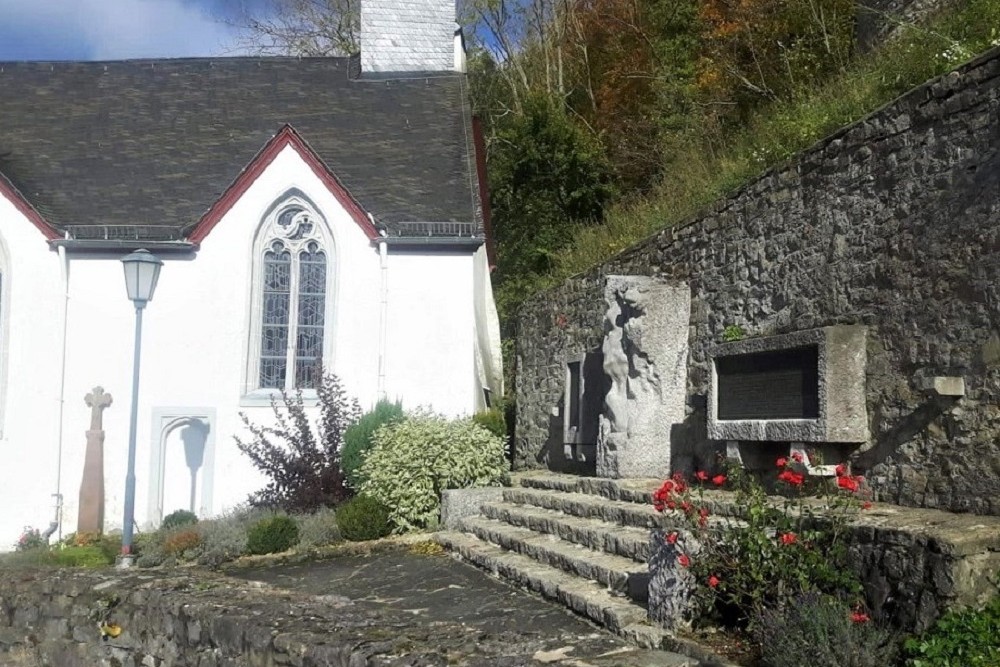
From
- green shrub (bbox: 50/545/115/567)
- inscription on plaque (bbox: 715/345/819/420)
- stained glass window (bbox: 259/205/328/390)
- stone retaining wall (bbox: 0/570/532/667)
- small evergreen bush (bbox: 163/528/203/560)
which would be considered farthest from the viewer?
stained glass window (bbox: 259/205/328/390)

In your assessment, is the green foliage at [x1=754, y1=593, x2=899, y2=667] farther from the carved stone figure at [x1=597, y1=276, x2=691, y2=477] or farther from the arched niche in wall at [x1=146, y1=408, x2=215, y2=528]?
Result: the arched niche in wall at [x1=146, y1=408, x2=215, y2=528]

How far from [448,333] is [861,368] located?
9421mm

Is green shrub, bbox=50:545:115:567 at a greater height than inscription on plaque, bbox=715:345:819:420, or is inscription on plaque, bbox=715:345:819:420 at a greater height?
inscription on plaque, bbox=715:345:819:420

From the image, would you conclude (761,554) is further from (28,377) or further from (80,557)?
(28,377)

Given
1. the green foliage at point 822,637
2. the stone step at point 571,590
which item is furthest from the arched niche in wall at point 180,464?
the green foliage at point 822,637

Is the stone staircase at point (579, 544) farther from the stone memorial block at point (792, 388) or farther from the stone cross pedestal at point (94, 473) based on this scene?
the stone cross pedestal at point (94, 473)

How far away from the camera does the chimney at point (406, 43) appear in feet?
65.9

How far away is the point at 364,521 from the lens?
37.6 ft

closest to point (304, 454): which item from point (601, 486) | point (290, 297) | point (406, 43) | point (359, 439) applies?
point (359, 439)

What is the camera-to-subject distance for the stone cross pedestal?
48.2 feet

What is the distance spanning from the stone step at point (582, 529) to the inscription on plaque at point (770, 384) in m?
1.30

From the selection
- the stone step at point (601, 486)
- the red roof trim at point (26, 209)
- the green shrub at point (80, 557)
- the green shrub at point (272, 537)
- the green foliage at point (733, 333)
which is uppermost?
the red roof trim at point (26, 209)

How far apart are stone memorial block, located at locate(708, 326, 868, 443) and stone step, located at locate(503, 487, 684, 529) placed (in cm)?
95

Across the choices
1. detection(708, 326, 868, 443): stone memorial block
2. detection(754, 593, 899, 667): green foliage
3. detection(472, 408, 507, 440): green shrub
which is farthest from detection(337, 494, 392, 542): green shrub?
detection(754, 593, 899, 667): green foliage
